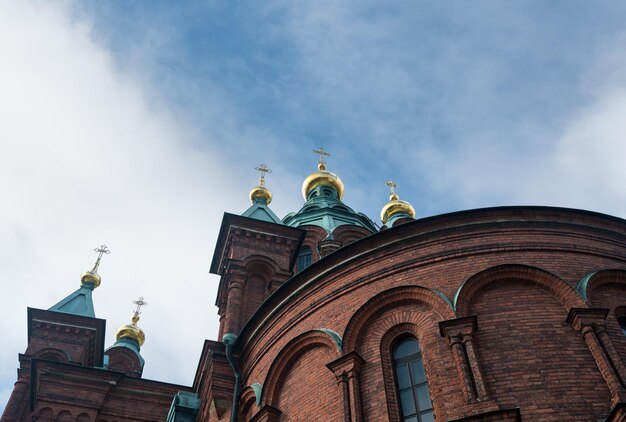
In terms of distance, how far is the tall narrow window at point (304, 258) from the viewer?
77.5ft

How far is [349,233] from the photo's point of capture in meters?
25.9

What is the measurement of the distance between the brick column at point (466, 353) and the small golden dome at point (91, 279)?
70.8 feet

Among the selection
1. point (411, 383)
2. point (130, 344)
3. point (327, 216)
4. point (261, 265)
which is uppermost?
point (327, 216)

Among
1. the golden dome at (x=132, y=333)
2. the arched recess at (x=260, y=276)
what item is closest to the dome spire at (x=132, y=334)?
the golden dome at (x=132, y=333)

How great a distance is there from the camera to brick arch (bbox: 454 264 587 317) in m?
10.5

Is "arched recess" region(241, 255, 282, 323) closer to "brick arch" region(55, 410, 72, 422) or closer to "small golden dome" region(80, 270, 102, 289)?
"brick arch" region(55, 410, 72, 422)

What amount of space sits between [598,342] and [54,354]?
19.2 meters

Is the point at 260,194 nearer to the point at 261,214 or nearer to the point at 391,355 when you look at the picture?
the point at 261,214

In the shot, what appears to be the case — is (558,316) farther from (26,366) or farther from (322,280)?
(26,366)

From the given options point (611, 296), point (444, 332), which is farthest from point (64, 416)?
point (611, 296)

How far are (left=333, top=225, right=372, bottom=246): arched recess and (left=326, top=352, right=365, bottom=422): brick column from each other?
571 inches

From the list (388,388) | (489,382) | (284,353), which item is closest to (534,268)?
(489,382)

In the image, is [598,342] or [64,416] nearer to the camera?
[598,342]

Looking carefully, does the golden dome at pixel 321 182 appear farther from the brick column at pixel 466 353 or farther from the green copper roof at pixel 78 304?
the brick column at pixel 466 353
